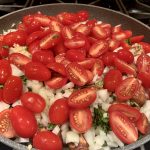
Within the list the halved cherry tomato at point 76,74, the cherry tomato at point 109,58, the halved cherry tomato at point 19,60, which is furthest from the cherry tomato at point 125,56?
the halved cherry tomato at point 19,60

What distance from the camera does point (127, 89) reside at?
0.78 metres

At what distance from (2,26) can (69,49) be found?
0.29 metres

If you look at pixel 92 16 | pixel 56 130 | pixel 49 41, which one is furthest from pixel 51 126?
pixel 92 16

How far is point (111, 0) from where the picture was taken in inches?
51.0

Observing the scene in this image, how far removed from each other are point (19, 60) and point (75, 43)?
0.15m

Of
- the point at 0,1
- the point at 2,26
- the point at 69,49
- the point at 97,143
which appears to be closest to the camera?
the point at 97,143

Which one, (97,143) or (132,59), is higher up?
(132,59)

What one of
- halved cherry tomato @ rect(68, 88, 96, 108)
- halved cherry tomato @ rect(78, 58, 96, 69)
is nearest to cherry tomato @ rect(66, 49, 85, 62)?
halved cherry tomato @ rect(78, 58, 96, 69)

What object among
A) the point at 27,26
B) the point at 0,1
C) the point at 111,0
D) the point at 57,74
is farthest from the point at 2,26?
the point at 111,0

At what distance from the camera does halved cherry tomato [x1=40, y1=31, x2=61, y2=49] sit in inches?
34.0

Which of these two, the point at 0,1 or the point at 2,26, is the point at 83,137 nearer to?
the point at 2,26

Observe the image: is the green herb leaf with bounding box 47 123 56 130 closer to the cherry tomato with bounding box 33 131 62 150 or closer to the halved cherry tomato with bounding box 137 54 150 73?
the cherry tomato with bounding box 33 131 62 150

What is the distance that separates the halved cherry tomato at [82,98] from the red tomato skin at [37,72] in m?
0.08

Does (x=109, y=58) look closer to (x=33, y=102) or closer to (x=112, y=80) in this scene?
(x=112, y=80)
